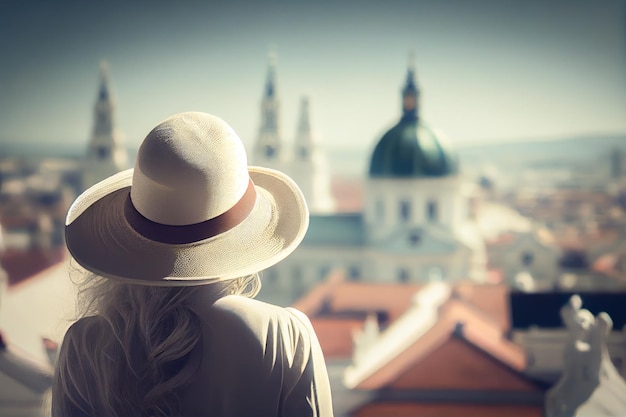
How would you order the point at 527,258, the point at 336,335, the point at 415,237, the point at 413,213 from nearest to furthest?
the point at 336,335, the point at 527,258, the point at 415,237, the point at 413,213

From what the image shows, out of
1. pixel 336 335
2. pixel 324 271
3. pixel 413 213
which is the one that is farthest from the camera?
pixel 324 271

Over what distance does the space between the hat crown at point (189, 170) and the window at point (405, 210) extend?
15.3m

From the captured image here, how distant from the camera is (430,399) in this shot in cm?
511

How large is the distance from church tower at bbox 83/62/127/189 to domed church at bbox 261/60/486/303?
523 cm

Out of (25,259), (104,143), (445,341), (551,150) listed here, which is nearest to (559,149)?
(551,150)

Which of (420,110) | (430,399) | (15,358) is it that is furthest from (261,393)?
(420,110)

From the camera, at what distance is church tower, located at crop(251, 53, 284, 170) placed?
1962 centimetres

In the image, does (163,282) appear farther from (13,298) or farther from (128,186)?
(13,298)

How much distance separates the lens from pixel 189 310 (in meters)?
0.89

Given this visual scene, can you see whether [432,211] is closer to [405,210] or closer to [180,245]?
[405,210]

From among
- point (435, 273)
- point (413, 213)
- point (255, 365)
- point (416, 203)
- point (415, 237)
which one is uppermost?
point (255, 365)

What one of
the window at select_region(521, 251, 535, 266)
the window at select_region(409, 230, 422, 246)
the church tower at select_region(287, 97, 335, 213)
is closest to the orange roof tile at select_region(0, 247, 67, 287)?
the window at select_region(409, 230, 422, 246)

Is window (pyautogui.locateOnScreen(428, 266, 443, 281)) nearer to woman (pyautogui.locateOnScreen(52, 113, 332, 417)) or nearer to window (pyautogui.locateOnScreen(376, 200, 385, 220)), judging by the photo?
window (pyautogui.locateOnScreen(376, 200, 385, 220))

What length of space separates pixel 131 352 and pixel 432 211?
1552 cm
